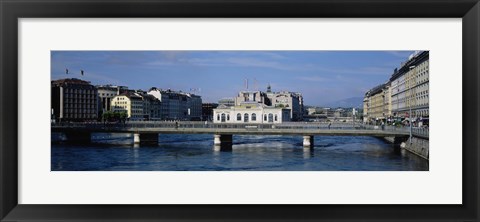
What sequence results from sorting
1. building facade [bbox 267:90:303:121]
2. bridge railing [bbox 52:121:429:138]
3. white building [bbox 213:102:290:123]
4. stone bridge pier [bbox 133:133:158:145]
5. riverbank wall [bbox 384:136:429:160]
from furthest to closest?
stone bridge pier [bbox 133:133:158:145]
bridge railing [bbox 52:121:429:138]
white building [bbox 213:102:290:123]
building facade [bbox 267:90:303:121]
riverbank wall [bbox 384:136:429:160]

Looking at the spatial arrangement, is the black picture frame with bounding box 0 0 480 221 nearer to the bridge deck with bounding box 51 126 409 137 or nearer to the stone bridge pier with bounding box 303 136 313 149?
the bridge deck with bounding box 51 126 409 137

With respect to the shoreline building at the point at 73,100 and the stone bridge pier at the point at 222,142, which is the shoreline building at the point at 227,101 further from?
the shoreline building at the point at 73,100

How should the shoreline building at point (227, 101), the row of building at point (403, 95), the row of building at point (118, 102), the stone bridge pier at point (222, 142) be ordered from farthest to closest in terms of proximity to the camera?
the stone bridge pier at point (222, 142) → the shoreline building at point (227, 101) → the row of building at point (118, 102) → the row of building at point (403, 95)

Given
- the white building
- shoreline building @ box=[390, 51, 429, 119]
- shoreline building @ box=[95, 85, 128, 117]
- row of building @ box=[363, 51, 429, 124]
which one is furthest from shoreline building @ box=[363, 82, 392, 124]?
shoreline building @ box=[95, 85, 128, 117]

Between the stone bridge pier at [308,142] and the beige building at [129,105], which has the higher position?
the beige building at [129,105]

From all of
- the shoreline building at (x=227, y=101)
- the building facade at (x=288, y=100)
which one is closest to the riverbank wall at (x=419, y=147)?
the building facade at (x=288, y=100)
